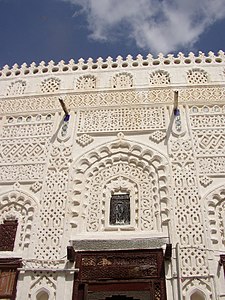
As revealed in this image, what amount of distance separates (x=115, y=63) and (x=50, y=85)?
127 centimetres

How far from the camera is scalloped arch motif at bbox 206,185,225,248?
491cm

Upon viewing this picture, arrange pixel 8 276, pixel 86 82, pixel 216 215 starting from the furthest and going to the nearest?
1. pixel 86 82
2. pixel 216 215
3. pixel 8 276

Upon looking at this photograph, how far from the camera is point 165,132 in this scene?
239 inches

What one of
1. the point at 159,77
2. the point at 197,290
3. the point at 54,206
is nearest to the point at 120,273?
the point at 197,290

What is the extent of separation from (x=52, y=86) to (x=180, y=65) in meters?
2.35

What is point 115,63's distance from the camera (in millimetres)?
7312

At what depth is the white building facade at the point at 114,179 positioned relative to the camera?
4734 millimetres

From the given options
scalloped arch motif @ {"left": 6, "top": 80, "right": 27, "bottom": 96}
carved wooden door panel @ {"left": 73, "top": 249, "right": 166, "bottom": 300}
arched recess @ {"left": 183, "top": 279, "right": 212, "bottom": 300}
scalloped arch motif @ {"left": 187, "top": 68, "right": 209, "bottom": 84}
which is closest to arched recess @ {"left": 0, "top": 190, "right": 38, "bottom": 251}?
carved wooden door panel @ {"left": 73, "top": 249, "right": 166, "bottom": 300}

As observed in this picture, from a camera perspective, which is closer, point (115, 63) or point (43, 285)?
point (43, 285)

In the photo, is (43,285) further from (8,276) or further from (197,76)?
(197,76)

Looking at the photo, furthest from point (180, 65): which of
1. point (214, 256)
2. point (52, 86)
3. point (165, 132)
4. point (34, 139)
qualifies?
point (214, 256)

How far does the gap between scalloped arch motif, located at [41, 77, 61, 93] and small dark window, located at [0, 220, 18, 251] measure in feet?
8.79

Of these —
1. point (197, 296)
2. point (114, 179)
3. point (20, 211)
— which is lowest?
point (197, 296)

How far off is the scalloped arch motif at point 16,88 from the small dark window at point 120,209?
291cm
